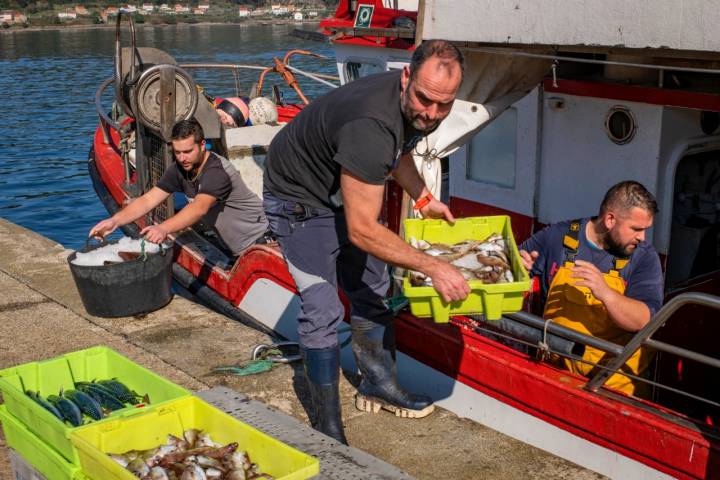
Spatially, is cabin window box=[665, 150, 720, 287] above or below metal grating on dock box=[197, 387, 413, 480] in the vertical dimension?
above

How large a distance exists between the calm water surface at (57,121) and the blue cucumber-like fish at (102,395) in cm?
1097

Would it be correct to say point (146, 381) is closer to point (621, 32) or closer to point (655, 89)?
point (621, 32)

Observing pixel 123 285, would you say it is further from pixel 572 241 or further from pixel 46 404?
pixel 572 241

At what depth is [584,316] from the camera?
4.63 m

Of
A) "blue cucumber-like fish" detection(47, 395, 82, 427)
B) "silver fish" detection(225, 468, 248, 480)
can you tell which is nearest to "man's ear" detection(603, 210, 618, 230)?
"silver fish" detection(225, 468, 248, 480)

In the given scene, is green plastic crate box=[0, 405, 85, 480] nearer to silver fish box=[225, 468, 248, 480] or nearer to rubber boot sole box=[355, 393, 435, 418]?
silver fish box=[225, 468, 248, 480]

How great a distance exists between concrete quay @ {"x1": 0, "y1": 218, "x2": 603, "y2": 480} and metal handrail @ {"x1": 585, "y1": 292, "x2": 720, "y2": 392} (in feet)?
2.20

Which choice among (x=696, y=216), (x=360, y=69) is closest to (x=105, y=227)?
(x=696, y=216)

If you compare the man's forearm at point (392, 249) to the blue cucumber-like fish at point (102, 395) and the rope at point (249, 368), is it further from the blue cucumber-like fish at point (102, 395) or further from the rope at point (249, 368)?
the rope at point (249, 368)

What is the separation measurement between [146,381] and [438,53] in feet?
6.89

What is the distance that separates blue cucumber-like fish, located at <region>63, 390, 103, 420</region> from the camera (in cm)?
407

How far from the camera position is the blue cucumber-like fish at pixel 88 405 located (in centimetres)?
407

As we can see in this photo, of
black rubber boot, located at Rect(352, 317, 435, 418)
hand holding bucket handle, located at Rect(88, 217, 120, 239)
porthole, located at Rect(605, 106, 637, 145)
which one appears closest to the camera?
black rubber boot, located at Rect(352, 317, 435, 418)

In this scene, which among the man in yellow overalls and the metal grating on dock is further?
the man in yellow overalls
